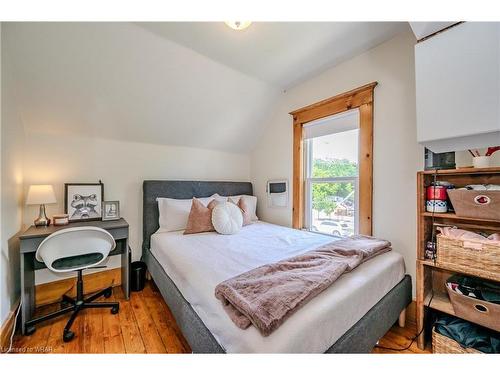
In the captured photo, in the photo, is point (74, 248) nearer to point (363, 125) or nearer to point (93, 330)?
point (93, 330)

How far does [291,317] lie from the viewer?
2.93 feet

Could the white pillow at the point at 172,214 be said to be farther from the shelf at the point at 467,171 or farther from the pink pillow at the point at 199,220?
the shelf at the point at 467,171

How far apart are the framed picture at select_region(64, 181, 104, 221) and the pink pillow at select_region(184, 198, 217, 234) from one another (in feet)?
3.32

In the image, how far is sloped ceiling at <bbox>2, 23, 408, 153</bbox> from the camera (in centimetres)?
168

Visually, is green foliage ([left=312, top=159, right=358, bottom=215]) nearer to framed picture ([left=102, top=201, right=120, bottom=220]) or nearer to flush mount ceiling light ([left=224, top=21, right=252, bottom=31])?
flush mount ceiling light ([left=224, top=21, right=252, bottom=31])

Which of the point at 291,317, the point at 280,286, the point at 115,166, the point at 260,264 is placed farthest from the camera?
the point at 115,166

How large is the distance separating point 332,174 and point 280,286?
1.81m

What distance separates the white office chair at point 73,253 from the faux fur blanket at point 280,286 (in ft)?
4.32

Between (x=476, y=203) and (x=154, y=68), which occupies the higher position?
(x=154, y=68)

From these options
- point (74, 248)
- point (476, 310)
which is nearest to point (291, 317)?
point (476, 310)

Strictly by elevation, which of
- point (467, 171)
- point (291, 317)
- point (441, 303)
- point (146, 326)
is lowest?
point (146, 326)

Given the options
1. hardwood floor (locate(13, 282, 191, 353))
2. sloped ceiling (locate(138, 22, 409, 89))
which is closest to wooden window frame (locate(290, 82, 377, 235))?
sloped ceiling (locate(138, 22, 409, 89))

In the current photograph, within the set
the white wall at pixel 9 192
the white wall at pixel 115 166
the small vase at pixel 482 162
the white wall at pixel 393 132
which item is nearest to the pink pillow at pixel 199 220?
the white wall at pixel 115 166

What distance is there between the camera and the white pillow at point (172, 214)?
8.10ft
